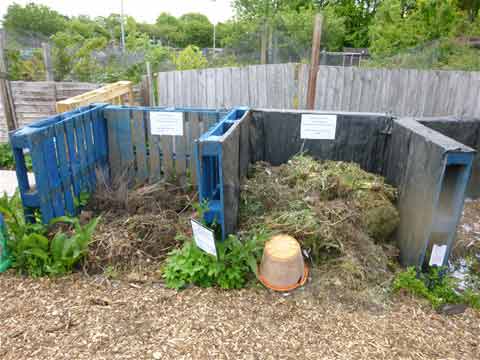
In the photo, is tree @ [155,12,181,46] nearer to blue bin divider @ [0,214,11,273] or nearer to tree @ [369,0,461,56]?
tree @ [369,0,461,56]

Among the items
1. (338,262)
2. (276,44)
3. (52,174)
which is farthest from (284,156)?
(276,44)

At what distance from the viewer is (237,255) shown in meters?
3.11

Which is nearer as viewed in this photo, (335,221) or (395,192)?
(335,221)

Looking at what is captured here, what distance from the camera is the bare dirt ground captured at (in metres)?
2.41

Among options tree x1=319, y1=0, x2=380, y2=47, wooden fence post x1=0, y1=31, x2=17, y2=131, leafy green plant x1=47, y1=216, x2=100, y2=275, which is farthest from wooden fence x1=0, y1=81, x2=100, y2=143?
tree x1=319, y1=0, x2=380, y2=47

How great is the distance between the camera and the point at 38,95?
7684 millimetres

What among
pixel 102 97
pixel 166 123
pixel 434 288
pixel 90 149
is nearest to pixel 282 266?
pixel 434 288

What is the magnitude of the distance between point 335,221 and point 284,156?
152cm

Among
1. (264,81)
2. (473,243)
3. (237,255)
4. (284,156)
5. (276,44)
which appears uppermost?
(276,44)

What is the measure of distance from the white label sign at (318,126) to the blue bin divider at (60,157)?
2.50m

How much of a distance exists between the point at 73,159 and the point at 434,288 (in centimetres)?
366

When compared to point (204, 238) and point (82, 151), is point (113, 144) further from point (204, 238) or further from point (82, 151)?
point (204, 238)

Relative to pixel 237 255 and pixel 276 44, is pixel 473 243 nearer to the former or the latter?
pixel 237 255

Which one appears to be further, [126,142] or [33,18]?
[33,18]
